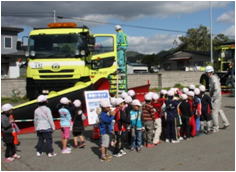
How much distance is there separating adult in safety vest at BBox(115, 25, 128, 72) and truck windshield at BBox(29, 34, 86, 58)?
5.06 feet

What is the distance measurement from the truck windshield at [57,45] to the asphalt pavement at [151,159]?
405cm

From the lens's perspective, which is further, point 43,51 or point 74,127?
point 43,51

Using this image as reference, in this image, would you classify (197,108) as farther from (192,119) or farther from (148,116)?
(148,116)

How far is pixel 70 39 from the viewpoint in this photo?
40.5 feet

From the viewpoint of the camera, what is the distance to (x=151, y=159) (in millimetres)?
7297

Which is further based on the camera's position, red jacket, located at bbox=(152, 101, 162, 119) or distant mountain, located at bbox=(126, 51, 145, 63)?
distant mountain, located at bbox=(126, 51, 145, 63)

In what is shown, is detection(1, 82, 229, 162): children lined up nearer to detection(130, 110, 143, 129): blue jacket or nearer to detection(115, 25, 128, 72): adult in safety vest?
detection(130, 110, 143, 129): blue jacket

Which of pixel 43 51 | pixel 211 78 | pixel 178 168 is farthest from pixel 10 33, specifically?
pixel 178 168

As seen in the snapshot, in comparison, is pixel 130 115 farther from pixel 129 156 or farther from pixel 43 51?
pixel 43 51

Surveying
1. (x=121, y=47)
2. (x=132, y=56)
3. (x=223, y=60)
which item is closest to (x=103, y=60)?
(x=121, y=47)

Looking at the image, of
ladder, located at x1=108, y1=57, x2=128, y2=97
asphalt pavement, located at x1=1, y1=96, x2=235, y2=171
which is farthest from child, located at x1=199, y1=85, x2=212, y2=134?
ladder, located at x1=108, y1=57, x2=128, y2=97

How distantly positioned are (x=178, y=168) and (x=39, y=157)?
309cm

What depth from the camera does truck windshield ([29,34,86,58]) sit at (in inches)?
481

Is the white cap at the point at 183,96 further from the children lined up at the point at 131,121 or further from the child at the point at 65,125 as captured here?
the child at the point at 65,125
